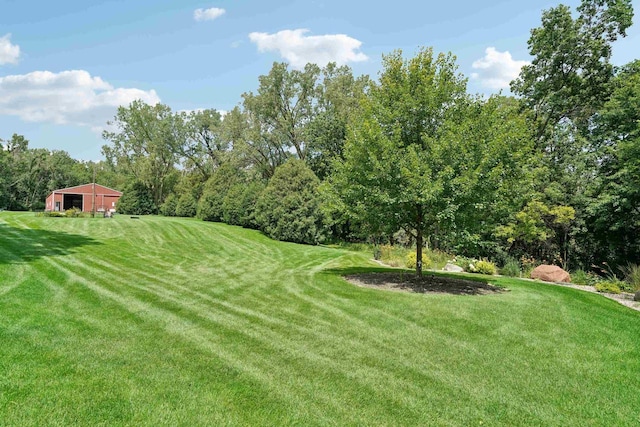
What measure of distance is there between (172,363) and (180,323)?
173cm

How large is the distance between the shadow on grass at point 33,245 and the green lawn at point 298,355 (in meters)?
1.12

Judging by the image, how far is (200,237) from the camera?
23312mm

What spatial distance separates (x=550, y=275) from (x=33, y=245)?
1967cm

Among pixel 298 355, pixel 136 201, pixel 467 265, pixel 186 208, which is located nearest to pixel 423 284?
pixel 467 265

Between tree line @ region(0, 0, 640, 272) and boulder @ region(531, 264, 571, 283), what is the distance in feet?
7.80

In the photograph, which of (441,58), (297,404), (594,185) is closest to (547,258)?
(594,185)

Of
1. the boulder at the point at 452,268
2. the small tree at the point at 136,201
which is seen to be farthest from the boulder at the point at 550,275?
the small tree at the point at 136,201

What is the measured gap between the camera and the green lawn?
378 centimetres

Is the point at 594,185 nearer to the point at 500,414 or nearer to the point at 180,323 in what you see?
the point at 500,414

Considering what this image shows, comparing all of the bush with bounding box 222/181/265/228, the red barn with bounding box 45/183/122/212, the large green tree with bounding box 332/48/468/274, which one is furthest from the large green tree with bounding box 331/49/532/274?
the red barn with bounding box 45/183/122/212

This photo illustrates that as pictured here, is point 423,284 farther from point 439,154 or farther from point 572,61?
point 572,61

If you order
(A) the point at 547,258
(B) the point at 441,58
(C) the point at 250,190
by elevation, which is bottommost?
(A) the point at 547,258

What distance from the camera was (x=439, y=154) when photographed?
32.0 feet

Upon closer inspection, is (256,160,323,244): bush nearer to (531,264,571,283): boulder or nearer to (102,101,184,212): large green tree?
(531,264,571,283): boulder
